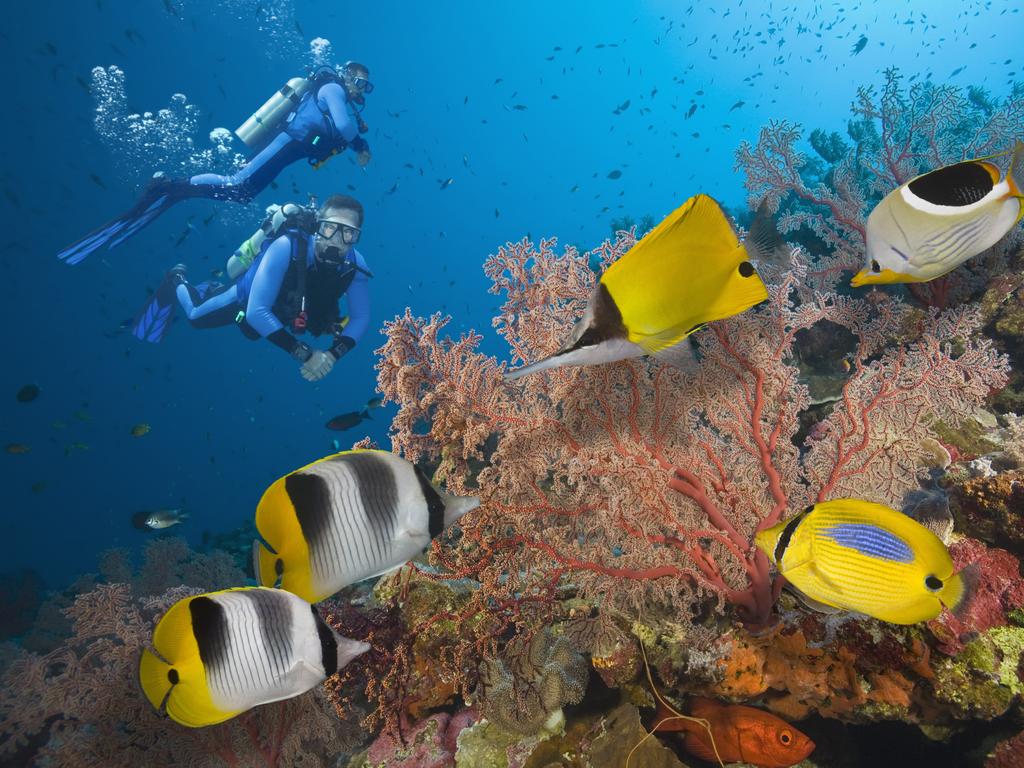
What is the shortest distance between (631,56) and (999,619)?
102 m

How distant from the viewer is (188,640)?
166 centimetres

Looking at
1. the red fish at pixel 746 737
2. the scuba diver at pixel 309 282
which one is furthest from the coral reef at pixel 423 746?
the scuba diver at pixel 309 282

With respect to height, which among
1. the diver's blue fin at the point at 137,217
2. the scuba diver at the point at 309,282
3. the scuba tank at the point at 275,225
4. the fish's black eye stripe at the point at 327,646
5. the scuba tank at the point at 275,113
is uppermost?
the scuba tank at the point at 275,113

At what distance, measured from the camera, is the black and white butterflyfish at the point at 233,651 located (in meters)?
1.66

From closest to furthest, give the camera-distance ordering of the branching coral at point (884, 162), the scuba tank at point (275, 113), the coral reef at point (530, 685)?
the coral reef at point (530, 685) < the branching coral at point (884, 162) < the scuba tank at point (275, 113)

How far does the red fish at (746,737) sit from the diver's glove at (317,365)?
792cm

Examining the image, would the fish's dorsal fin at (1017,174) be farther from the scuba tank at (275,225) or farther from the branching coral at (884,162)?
the scuba tank at (275,225)

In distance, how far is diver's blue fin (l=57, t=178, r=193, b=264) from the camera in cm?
1278

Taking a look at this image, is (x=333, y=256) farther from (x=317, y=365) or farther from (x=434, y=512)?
(x=434, y=512)

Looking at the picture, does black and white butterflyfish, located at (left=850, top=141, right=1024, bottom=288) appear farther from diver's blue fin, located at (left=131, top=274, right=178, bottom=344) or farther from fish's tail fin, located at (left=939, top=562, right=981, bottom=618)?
diver's blue fin, located at (left=131, top=274, right=178, bottom=344)

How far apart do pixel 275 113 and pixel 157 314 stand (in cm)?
700

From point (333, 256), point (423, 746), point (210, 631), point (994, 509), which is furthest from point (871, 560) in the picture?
point (333, 256)

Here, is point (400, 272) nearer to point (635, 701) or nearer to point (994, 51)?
point (635, 701)

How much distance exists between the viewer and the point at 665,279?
1.47 metres
